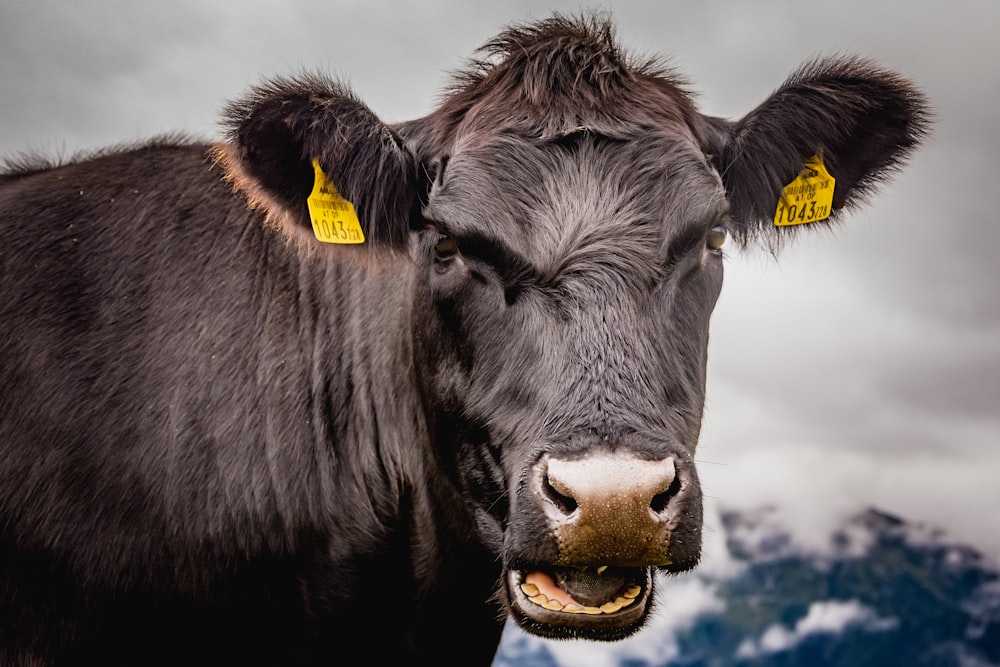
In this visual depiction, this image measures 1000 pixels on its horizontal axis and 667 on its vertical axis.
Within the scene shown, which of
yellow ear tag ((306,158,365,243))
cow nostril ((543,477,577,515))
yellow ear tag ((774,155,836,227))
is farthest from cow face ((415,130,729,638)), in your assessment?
yellow ear tag ((774,155,836,227))

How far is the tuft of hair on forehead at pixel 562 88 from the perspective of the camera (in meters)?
4.56

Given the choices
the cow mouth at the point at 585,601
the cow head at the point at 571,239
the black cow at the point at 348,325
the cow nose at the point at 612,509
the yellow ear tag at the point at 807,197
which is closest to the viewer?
the cow nose at the point at 612,509

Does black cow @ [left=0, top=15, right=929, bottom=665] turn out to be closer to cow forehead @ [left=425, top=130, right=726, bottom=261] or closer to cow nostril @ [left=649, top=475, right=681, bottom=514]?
cow forehead @ [left=425, top=130, right=726, bottom=261]

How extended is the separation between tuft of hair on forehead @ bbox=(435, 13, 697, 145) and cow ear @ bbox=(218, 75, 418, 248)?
1.12 ft

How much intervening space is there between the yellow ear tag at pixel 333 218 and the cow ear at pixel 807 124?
1.97m

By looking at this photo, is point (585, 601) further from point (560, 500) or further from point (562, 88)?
point (562, 88)

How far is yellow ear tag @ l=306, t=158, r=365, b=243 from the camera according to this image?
4.98 meters

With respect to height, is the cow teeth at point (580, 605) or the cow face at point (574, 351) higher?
the cow face at point (574, 351)

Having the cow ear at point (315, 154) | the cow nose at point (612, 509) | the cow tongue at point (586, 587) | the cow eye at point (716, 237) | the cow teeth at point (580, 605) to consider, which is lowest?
the cow teeth at point (580, 605)

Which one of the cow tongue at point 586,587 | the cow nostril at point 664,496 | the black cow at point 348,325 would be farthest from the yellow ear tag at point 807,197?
the cow tongue at point 586,587

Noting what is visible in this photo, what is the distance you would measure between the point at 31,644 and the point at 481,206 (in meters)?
3.28

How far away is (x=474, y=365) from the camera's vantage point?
4.39 metres

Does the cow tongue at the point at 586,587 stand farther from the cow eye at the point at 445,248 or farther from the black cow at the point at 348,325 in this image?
the cow eye at the point at 445,248

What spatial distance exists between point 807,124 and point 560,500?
2795 mm
